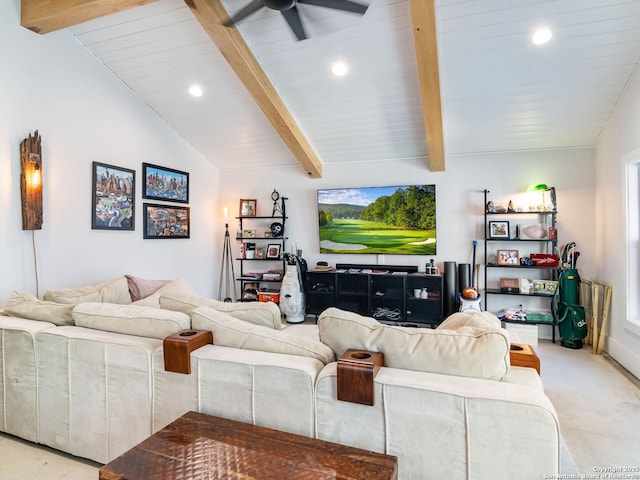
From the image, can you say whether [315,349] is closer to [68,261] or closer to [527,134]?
[68,261]

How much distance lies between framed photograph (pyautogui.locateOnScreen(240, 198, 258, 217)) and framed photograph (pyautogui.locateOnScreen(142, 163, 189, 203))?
922 millimetres

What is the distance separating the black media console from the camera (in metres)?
4.85

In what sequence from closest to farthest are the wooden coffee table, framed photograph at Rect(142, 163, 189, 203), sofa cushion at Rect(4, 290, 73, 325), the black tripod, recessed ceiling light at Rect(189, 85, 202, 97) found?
the wooden coffee table
sofa cushion at Rect(4, 290, 73, 325)
recessed ceiling light at Rect(189, 85, 202, 97)
framed photograph at Rect(142, 163, 189, 203)
the black tripod

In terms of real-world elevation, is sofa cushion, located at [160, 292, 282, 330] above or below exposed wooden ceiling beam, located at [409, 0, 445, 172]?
below

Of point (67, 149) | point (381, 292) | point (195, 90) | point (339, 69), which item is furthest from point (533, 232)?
point (67, 149)

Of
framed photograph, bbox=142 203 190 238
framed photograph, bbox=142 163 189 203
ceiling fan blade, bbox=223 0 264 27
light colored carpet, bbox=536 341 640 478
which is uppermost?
ceiling fan blade, bbox=223 0 264 27

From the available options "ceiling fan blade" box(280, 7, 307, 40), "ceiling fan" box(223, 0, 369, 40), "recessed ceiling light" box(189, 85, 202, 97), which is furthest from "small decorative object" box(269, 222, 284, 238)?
"ceiling fan" box(223, 0, 369, 40)

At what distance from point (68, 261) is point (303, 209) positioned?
323 cm

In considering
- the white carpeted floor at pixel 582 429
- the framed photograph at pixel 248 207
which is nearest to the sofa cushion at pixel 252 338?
the white carpeted floor at pixel 582 429

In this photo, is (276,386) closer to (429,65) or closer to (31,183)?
(429,65)

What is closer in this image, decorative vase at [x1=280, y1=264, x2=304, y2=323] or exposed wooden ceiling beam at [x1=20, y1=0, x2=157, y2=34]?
exposed wooden ceiling beam at [x1=20, y1=0, x2=157, y2=34]

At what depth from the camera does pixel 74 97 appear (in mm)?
3771

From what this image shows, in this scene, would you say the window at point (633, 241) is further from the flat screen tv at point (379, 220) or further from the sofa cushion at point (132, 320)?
the sofa cushion at point (132, 320)

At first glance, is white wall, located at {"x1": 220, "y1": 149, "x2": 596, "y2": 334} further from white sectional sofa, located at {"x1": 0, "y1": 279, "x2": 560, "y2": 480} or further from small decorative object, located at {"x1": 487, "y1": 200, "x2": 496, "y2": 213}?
white sectional sofa, located at {"x1": 0, "y1": 279, "x2": 560, "y2": 480}
